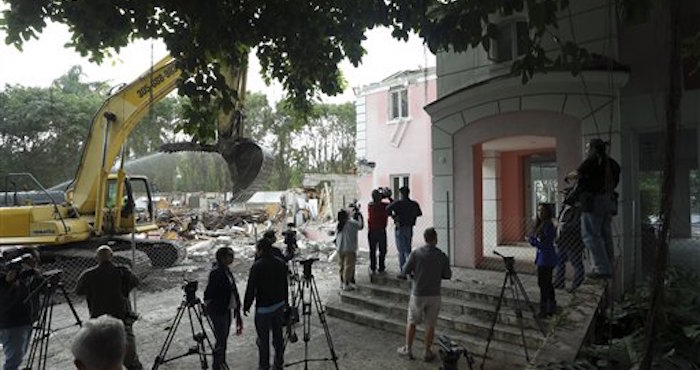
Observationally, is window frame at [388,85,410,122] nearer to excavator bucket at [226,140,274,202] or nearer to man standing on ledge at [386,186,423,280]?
man standing on ledge at [386,186,423,280]

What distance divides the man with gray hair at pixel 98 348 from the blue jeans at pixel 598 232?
5.42 m

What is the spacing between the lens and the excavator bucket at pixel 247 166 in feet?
25.9

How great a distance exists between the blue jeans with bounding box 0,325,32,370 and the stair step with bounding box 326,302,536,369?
479 centimetres

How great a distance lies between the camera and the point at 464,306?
735cm

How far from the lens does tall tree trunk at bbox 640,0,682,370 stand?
2191 mm

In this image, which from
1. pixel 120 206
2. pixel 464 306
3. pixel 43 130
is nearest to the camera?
pixel 464 306

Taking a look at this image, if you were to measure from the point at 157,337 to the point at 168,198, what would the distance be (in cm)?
2766

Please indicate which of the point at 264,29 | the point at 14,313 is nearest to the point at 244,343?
the point at 14,313

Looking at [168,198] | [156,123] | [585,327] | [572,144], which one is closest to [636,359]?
[585,327]

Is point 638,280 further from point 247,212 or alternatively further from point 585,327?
point 247,212

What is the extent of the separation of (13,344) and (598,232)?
24.0 ft

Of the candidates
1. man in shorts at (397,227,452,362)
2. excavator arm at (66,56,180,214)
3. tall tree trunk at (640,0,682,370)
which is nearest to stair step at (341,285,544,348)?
man in shorts at (397,227,452,362)

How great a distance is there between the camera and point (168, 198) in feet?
109

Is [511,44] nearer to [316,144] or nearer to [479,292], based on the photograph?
[479,292]
